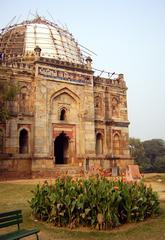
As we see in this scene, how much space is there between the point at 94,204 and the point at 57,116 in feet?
55.0

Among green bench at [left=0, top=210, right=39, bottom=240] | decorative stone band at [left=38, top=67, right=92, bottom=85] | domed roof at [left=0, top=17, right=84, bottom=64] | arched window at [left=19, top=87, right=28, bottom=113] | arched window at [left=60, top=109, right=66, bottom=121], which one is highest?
domed roof at [left=0, top=17, right=84, bottom=64]

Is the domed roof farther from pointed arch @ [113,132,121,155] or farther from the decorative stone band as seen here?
pointed arch @ [113,132,121,155]

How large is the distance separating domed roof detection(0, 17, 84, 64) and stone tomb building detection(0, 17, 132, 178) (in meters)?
0.10

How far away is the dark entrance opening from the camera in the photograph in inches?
887

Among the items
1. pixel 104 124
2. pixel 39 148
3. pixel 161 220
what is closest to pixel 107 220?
pixel 161 220

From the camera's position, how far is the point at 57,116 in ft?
78.6

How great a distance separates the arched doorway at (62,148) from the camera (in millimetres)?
24969

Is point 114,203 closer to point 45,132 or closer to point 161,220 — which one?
point 161,220

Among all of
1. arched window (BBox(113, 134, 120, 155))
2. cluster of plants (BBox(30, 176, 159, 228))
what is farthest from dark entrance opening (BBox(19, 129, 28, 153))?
cluster of plants (BBox(30, 176, 159, 228))

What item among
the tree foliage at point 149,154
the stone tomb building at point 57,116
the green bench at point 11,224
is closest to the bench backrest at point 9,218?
the green bench at point 11,224

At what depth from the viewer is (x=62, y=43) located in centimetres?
3186

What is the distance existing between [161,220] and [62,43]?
86.7 feet

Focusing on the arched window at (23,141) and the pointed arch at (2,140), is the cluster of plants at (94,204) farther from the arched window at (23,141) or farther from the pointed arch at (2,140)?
the arched window at (23,141)

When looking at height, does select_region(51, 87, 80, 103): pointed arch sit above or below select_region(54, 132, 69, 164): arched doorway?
above
